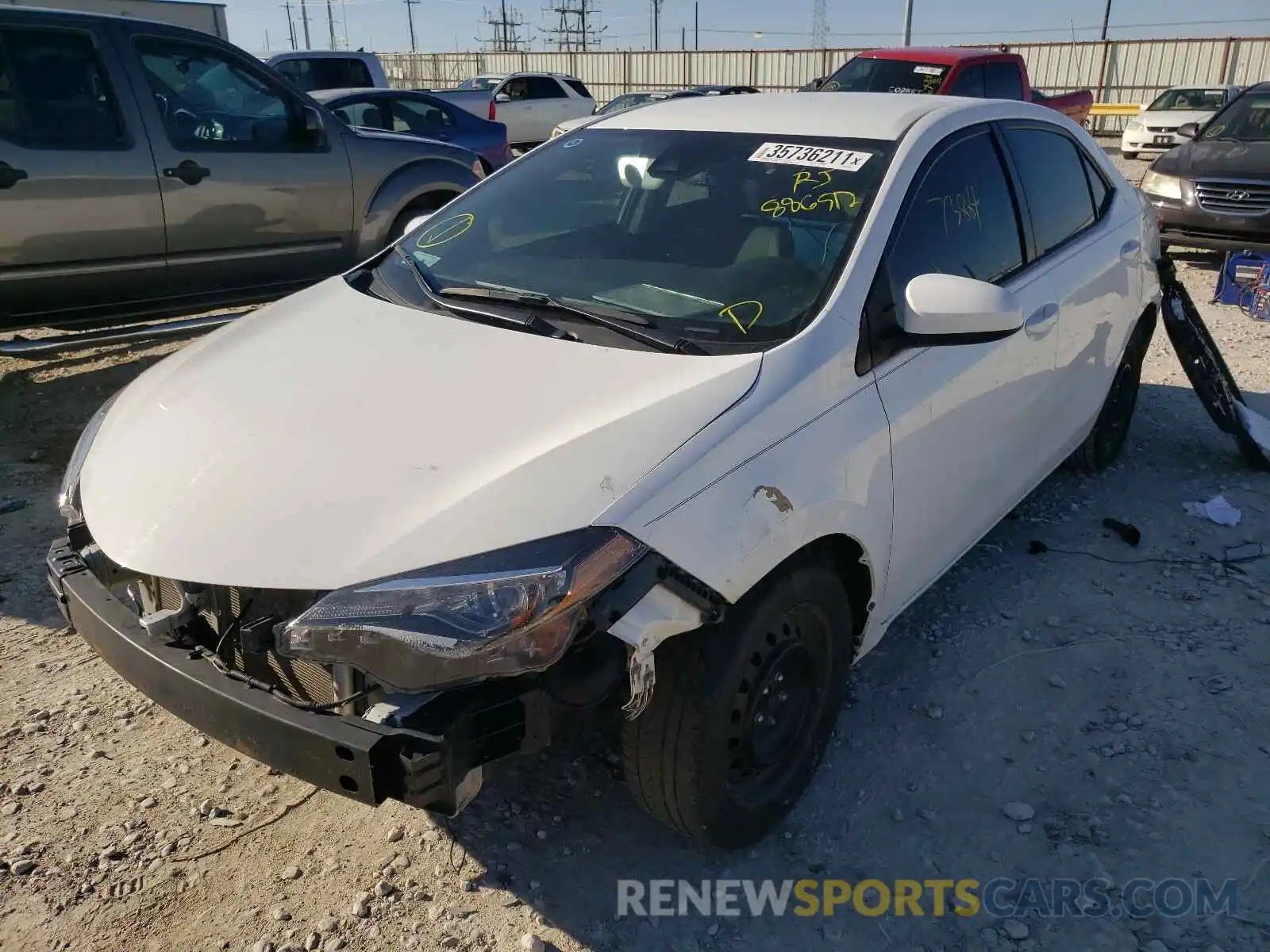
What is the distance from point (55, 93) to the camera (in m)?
5.03

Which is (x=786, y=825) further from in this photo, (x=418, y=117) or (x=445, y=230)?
(x=418, y=117)

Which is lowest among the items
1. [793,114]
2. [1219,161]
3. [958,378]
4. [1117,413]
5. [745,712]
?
[1117,413]

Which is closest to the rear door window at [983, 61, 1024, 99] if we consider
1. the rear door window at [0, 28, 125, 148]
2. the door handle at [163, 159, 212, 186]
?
the door handle at [163, 159, 212, 186]

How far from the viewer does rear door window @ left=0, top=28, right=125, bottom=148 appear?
4.89 meters

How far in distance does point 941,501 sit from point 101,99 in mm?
4785

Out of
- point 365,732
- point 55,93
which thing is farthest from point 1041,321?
point 55,93

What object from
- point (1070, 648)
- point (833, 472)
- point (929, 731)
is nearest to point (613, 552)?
point (833, 472)

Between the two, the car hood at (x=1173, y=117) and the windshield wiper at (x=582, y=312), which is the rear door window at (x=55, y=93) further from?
the car hood at (x=1173, y=117)

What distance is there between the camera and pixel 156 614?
2162 millimetres

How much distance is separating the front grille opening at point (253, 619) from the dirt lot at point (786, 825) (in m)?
0.59

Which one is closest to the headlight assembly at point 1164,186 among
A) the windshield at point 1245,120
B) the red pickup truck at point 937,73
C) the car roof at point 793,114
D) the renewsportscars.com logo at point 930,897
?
the windshield at point 1245,120

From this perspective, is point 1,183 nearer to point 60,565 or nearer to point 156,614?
point 60,565

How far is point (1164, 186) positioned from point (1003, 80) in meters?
2.71

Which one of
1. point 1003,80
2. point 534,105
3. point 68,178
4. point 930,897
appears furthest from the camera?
point 534,105
